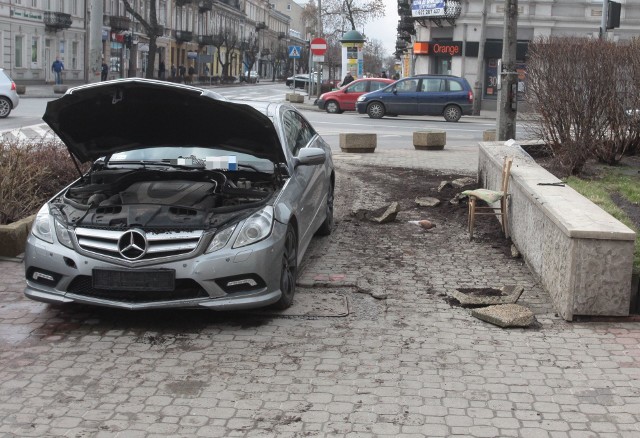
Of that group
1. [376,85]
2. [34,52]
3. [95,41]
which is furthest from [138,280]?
[34,52]

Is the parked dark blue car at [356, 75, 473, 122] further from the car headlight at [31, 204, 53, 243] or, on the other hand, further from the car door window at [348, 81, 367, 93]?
the car headlight at [31, 204, 53, 243]

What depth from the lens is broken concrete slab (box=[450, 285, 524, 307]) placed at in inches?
265

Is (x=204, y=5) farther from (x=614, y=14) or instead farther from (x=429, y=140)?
(x=614, y=14)

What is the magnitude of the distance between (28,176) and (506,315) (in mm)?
5254

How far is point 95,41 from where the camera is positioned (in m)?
15.7

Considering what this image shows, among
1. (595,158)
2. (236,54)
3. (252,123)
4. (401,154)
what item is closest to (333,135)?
(401,154)

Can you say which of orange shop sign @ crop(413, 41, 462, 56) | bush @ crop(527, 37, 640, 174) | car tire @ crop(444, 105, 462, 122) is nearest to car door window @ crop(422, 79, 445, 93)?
car tire @ crop(444, 105, 462, 122)

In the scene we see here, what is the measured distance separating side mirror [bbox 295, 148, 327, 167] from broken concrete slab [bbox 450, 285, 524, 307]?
5.30 ft

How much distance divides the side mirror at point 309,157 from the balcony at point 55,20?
5239cm

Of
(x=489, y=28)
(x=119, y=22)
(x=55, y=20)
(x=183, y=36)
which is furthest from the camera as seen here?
(x=183, y=36)

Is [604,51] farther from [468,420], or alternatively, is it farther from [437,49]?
[437,49]

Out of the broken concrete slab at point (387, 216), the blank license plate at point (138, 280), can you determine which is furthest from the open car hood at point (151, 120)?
the broken concrete slab at point (387, 216)

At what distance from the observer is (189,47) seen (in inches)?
3531

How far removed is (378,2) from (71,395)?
78.6 metres
